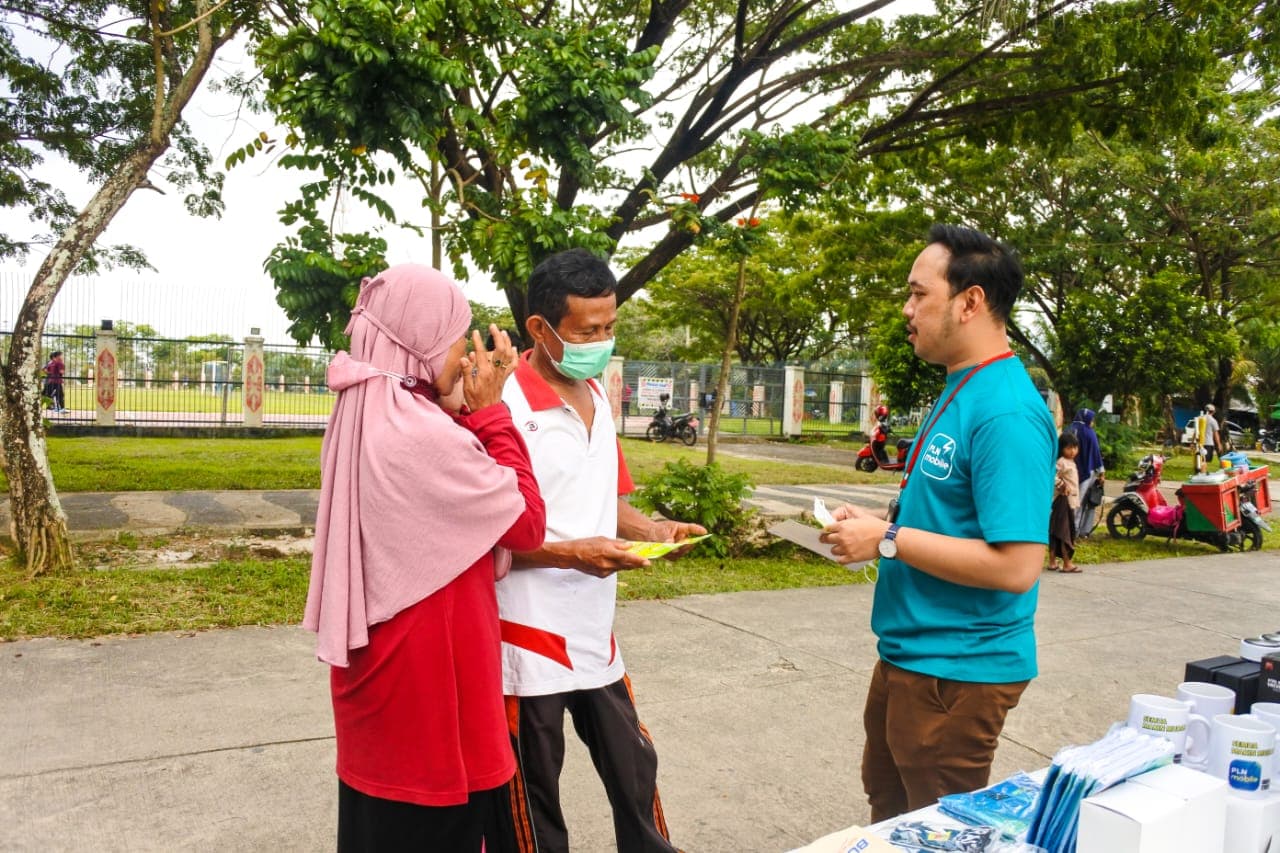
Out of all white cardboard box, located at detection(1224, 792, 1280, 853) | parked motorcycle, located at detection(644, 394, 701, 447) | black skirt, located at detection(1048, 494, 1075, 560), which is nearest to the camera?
white cardboard box, located at detection(1224, 792, 1280, 853)

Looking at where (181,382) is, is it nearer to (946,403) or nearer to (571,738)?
(571,738)

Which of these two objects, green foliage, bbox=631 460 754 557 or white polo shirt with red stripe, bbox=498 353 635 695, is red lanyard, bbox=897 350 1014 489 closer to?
white polo shirt with red stripe, bbox=498 353 635 695

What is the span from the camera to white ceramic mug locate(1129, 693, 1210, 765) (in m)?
1.73

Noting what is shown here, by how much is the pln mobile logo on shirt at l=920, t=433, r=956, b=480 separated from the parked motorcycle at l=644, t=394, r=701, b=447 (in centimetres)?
1930

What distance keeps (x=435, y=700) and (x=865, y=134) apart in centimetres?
943

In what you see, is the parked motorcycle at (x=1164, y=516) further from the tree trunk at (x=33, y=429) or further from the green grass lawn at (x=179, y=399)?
the green grass lawn at (x=179, y=399)

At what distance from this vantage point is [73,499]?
9633 millimetres

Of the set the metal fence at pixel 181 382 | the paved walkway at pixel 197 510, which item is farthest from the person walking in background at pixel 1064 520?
the metal fence at pixel 181 382

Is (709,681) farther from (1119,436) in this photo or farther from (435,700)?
(1119,436)

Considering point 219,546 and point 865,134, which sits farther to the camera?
point 865,134

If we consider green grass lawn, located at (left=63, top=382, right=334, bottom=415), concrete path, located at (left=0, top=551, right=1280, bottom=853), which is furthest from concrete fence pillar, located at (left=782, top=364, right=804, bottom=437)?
concrete path, located at (left=0, top=551, right=1280, bottom=853)

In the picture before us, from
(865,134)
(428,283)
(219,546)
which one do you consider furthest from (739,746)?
(865,134)

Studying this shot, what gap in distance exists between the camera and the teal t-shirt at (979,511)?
1.97 meters

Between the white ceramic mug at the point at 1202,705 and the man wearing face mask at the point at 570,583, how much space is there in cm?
107
